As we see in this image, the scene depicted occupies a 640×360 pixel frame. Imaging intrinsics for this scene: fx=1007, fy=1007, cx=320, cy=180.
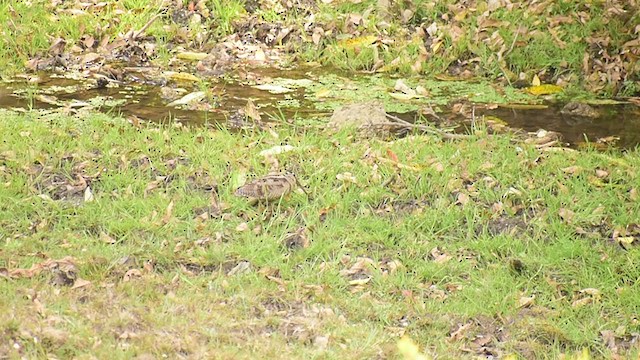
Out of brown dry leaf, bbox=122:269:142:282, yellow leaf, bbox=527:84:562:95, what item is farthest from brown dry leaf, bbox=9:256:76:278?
yellow leaf, bbox=527:84:562:95

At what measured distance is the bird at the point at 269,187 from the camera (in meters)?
5.83

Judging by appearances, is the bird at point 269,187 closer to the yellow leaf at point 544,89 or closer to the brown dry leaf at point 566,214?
the brown dry leaf at point 566,214

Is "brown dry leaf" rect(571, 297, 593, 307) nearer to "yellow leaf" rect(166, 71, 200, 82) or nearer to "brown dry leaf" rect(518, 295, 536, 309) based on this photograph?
"brown dry leaf" rect(518, 295, 536, 309)

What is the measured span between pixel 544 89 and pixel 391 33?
1.70m

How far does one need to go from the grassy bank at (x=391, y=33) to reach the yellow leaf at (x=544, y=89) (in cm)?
11

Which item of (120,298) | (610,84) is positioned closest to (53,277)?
(120,298)

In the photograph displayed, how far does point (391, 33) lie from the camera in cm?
932

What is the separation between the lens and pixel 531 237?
220 inches

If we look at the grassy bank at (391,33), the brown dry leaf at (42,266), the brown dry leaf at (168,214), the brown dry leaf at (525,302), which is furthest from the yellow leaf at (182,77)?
the brown dry leaf at (525,302)

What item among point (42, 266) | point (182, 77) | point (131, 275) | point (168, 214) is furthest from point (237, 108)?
point (42, 266)

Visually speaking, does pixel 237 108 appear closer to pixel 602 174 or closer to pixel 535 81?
pixel 535 81

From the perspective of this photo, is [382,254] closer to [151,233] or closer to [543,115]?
[151,233]

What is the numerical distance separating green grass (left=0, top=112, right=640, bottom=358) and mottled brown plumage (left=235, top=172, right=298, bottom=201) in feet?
0.23

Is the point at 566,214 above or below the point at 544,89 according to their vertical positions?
above
